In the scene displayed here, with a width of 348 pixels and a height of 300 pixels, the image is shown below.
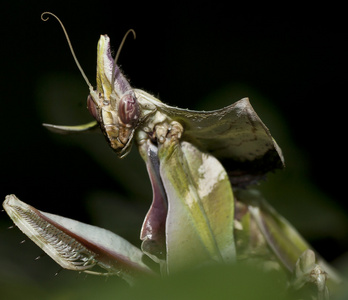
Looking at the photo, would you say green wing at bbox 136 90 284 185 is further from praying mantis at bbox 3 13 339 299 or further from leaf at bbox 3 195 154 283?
leaf at bbox 3 195 154 283

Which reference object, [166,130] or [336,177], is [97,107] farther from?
[336,177]

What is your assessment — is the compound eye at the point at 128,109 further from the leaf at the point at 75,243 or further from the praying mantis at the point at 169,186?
the leaf at the point at 75,243

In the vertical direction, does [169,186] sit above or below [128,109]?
below

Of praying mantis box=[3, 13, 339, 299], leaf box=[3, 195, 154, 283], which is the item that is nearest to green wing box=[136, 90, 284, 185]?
praying mantis box=[3, 13, 339, 299]

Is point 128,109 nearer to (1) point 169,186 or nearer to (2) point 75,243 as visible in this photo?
(1) point 169,186

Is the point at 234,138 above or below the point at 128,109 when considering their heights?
below

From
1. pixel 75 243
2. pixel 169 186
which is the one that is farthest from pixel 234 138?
pixel 75 243

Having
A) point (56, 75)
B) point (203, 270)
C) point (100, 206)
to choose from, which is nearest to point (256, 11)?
point (56, 75)
